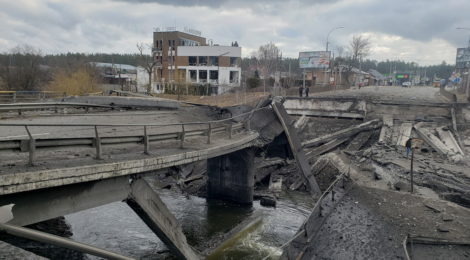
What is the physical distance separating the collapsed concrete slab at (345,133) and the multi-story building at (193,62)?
3521 cm

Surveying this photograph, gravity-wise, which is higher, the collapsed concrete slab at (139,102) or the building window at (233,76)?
the building window at (233,76)

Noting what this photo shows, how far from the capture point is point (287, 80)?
68750 millimetres

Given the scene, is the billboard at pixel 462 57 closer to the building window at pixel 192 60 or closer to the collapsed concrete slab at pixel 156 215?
the building window at pixel 192 60

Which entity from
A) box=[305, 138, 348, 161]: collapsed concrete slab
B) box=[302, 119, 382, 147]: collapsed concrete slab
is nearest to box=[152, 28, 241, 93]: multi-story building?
box=[302, 119, 382, 147]: collapsed concrete slab

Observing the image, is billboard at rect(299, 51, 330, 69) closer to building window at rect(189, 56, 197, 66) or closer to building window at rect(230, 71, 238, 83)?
building window at rect(230, 71, 238, 83)

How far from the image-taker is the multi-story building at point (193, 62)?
65500 mm

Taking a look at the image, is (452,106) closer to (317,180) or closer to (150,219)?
(317,180)

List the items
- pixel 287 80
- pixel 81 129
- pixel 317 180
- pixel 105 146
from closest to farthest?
1. pixel 105 146
2. pixel 81 129
3. pixel 317 180
4. pixel 287 80

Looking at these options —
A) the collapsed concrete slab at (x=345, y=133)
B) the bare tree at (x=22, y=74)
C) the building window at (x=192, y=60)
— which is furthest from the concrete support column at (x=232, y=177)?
the building window at (x=192, y=60)

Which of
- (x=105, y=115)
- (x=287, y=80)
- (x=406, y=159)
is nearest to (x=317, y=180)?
(x=406, y=159)

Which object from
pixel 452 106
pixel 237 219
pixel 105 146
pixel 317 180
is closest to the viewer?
pixel 105 146

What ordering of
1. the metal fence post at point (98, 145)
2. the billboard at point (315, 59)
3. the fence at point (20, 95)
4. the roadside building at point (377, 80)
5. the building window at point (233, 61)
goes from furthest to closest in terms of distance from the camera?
the roadside building at point (377, 80) → the building window at point (233, 61) → the billboard at point (315, 59) → the fence at point (20, 95) → the metal fence post at point (98, 145)

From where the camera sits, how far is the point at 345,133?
28125 mm

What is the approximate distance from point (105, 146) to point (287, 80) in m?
61.7
